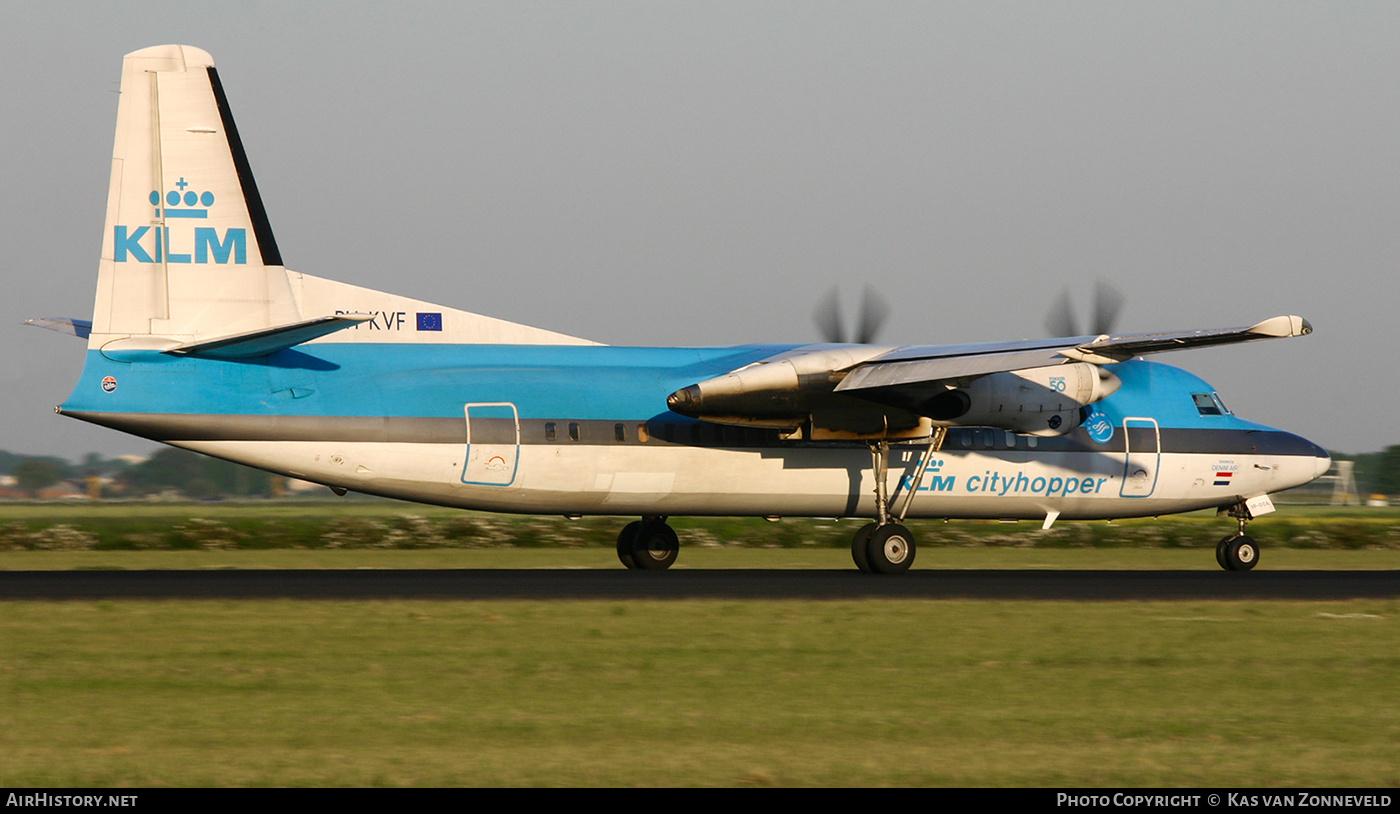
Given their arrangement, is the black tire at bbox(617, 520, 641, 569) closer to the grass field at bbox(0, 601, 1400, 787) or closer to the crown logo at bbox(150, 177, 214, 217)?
the grass field at bbox(0, 601, 1400, 787)

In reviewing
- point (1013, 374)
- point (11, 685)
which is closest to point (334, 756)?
point (11, 685)

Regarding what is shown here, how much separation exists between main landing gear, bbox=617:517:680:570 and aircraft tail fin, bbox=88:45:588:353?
687 centimetres

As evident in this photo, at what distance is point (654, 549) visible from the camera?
2309 cm

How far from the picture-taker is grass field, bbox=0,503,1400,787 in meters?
7.81

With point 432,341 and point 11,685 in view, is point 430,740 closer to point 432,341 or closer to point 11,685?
point 11,685

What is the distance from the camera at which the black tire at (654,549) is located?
23047 millimetres

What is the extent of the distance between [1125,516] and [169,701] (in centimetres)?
1797

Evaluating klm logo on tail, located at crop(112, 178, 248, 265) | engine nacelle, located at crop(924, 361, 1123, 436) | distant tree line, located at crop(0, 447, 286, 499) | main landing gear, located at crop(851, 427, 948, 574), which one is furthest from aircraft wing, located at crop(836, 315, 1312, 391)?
distant tree line, located at crop(0, 447, 286, 499)

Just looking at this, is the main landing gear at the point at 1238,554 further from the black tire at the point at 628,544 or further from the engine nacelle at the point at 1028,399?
the black tire at the point at 628,544

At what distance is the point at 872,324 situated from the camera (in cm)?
2520

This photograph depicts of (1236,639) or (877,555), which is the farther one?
(877,555)

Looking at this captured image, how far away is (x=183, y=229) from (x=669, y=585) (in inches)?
319

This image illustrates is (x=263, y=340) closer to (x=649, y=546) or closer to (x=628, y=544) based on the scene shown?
(x=628, y=544)

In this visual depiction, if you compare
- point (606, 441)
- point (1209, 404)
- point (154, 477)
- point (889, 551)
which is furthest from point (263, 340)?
point (154, 477)
